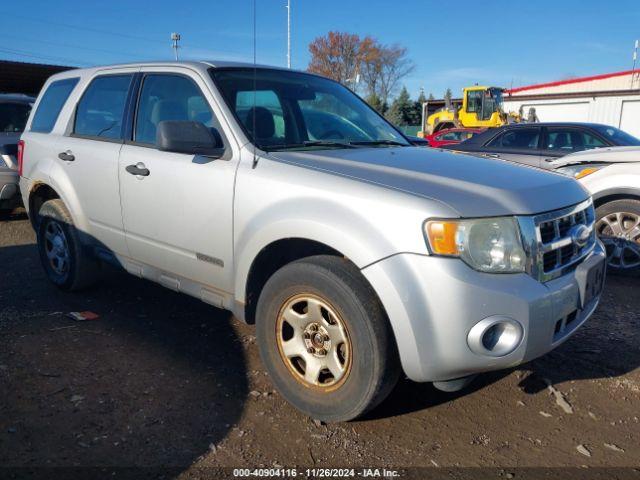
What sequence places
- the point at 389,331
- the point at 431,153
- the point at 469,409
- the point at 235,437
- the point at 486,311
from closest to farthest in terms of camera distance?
the point at 486,311
the point at 389,331
the point at 235,437
the point at 469,409
the point at 431,153

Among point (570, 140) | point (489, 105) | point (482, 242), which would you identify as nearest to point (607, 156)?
point (570, 140)

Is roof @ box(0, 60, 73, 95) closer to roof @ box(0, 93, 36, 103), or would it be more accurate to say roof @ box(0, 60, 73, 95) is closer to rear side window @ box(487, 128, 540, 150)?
roof @ box(0, 93, 36, 103)

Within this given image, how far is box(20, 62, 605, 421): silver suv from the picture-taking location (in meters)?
2.37

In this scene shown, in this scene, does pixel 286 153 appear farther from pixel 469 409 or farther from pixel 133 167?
pixel 469 409

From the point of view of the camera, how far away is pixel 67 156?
14.1 feet

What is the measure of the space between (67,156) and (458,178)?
313cm

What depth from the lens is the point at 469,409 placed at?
3031mm

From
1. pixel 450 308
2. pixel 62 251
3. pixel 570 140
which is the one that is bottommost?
pixel 62 251

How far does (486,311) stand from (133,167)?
2.50 meters

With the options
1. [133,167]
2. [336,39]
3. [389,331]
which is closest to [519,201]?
[389,331]

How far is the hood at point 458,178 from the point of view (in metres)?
2.48

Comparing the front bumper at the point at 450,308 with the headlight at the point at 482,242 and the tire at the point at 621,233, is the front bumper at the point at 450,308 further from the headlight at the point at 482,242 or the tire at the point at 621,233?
the tire at the point at 621,233

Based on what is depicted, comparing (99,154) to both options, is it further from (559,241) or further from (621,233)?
(621,233)

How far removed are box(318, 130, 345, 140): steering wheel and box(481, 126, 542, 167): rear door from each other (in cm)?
482
